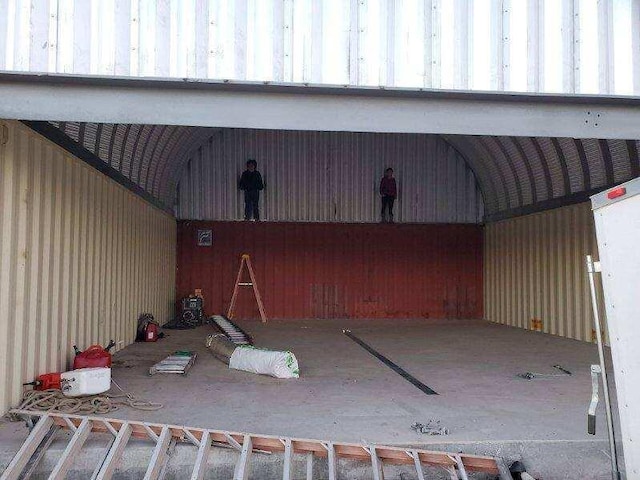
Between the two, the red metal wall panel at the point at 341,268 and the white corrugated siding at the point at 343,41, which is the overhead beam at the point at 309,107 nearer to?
the white corrugated siding at the point at 343,41

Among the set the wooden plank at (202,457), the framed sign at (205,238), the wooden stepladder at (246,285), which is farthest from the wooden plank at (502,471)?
the framed sign at (205,238)

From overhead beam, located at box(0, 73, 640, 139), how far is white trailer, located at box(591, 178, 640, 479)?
2332mm

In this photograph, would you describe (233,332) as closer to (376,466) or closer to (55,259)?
(55,259)

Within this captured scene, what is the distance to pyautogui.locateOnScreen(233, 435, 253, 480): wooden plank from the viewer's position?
3.89m

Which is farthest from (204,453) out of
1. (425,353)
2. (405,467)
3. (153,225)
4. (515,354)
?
(153,225)

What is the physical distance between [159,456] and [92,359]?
238 centimetres

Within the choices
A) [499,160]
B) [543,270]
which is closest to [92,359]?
[543,270]

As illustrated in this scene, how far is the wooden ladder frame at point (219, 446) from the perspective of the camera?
154 inches

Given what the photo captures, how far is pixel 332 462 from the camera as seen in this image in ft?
13.0

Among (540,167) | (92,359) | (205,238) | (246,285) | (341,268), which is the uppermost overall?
(540,167)

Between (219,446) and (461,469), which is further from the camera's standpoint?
(219,446)

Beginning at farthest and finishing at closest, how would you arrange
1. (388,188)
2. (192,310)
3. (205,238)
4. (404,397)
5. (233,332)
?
(205,238), (388,188), (192,310), (233,332), (404,397)

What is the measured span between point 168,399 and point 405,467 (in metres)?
2.64

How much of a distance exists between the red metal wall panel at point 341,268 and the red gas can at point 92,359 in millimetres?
8066
